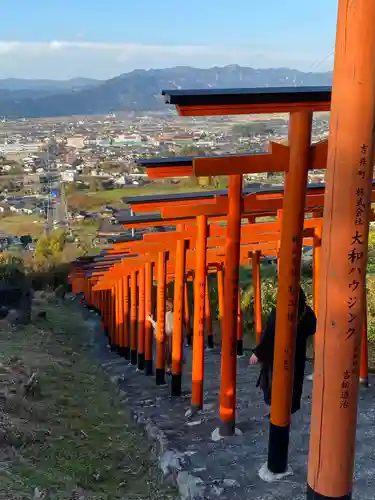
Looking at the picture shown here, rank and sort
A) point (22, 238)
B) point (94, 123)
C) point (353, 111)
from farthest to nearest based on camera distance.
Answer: point (94, 123) → point (22, 238) → point (353, 111)

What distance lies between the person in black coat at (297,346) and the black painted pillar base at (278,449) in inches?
11.2

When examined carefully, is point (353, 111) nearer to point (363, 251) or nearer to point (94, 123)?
point (363, 251)

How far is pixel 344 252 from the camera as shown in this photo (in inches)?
111

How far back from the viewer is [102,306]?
18.6m

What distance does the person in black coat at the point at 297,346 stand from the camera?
4.63 metres

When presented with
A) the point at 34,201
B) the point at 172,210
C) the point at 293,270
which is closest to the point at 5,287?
the point at 172,210

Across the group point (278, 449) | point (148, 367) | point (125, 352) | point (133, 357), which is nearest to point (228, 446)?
point (278, 449)

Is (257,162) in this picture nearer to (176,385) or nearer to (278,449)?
(278,449)

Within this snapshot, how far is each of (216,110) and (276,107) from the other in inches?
16.1

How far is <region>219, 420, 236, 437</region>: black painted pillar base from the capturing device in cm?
583

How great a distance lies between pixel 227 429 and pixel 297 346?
5.22 ft

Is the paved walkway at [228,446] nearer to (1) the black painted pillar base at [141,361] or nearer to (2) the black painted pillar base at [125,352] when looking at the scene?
(1) the black painted pillar base at [141,361]

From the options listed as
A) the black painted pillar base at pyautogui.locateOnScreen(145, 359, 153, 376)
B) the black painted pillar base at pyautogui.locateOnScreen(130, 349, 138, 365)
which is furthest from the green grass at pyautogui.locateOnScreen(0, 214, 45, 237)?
the black painted pillar base at pyautogui.locateOnScreen(145, 359, 153, 376)

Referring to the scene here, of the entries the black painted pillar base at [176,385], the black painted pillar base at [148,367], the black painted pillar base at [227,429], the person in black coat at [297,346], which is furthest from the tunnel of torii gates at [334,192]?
the black painted pillar base at [148,367]
